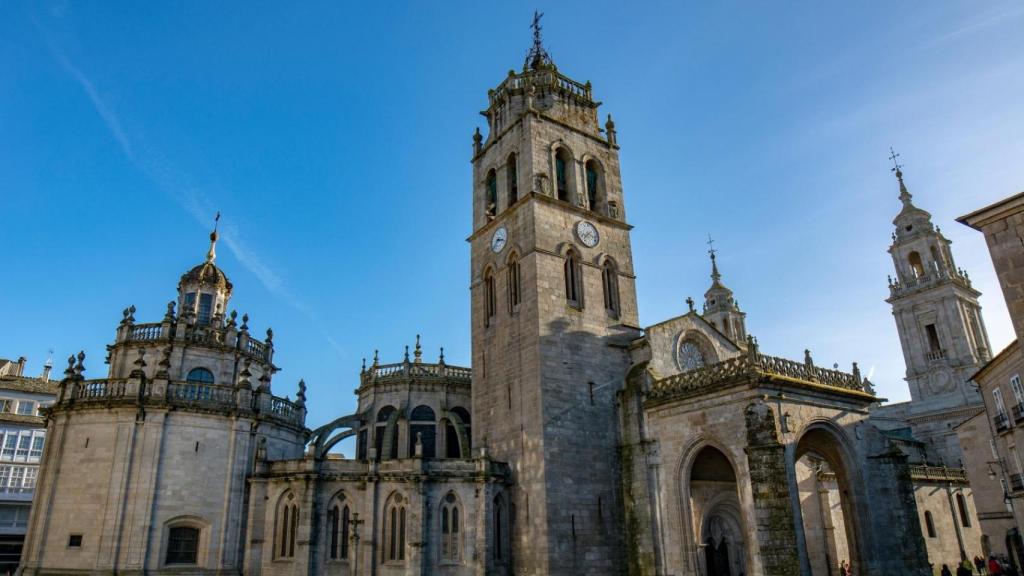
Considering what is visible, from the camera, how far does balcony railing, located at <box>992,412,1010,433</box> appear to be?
84.1 ft

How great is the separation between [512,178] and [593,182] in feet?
14.3

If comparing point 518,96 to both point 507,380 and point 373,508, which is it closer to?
point 507,380

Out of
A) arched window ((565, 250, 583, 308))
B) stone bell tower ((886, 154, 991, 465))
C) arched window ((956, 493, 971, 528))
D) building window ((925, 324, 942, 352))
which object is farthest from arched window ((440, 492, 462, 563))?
building window ((925, 324, 942, 352))

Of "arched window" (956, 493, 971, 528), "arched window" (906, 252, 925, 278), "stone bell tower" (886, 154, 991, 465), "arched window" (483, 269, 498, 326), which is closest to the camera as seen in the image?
"arched window" (483, 269, 498, 326)

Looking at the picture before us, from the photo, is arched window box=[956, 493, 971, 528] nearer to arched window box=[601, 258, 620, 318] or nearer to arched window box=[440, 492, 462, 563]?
arched window box=[601, 258, 620, 318]

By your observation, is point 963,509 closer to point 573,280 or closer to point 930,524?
point 930,524

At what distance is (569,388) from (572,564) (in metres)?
6.81

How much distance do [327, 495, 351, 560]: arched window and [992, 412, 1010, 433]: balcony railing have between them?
26.6 metres

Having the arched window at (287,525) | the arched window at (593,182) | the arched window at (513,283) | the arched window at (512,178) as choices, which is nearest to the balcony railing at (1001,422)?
the arched window at (593,182)

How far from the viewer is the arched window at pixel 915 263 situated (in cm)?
5503

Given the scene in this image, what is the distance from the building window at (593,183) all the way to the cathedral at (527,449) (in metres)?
0.12

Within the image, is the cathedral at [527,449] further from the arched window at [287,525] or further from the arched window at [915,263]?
the arched window at [915,263]

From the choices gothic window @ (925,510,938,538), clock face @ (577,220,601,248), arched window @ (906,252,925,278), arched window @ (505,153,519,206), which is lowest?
gothic window @ (925,510,938,538)

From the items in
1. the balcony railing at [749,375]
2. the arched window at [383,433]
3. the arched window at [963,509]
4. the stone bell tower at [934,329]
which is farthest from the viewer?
the stone bell tower at [934,329]
